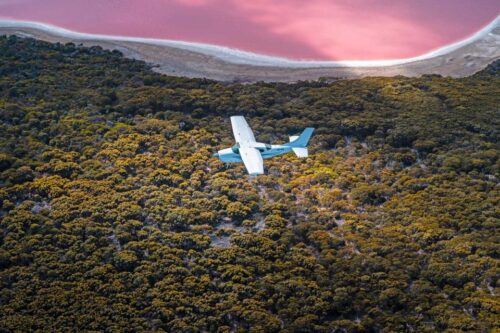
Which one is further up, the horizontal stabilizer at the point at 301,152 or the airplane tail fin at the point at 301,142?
the airplane tail fin at the point at 301,142

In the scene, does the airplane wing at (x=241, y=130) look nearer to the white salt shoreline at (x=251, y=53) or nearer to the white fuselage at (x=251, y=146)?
the white fuselage at (x=251, y=146)

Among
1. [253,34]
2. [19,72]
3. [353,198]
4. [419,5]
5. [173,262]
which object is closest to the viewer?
[173,262]

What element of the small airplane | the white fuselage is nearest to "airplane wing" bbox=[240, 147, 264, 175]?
the small airplane

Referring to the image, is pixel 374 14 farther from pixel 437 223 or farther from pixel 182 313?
pixel 182 313

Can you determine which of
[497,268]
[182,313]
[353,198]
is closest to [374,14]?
[353,198]

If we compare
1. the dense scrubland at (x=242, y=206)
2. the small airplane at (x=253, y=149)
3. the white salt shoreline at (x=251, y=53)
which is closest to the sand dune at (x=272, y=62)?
the white salt shoreline at (x=251, y=53)

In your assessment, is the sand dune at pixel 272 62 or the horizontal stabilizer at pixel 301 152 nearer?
the horizontal stabilizer at pixel 301 152

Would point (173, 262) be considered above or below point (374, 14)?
below

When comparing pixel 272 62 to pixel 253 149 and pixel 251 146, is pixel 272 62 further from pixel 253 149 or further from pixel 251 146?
pixel 253 149

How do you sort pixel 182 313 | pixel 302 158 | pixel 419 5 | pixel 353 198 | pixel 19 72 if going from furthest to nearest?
pixel 419 5 < pixel 19 72 < pixel 302 158 < pixel 353 198 < pixel 182 313
